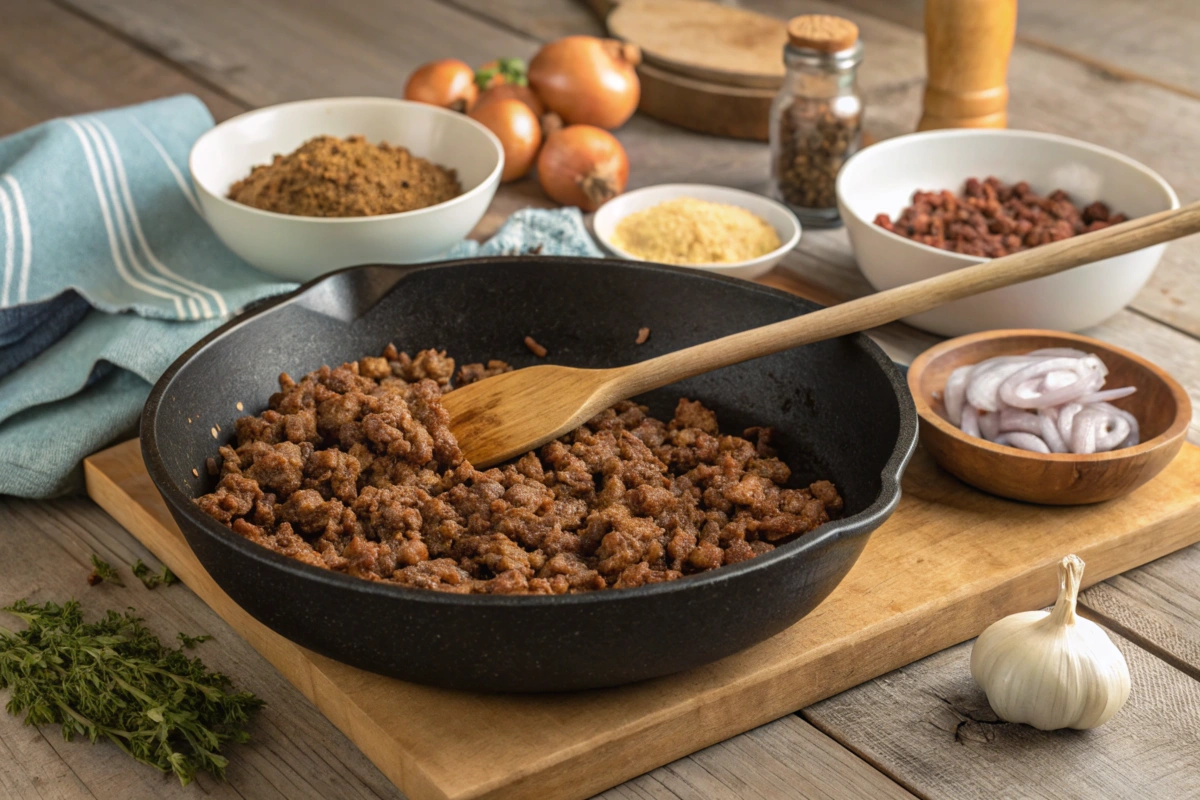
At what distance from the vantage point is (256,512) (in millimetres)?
1462

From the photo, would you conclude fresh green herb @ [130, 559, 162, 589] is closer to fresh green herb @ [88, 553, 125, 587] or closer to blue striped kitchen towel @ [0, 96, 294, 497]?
fresh green herb @ [88, 553, 125, 587]

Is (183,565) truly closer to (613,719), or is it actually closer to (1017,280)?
(613,719)

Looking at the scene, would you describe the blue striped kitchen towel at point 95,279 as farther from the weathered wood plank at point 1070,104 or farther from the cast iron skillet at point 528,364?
the weathered wood plank at point 1070,104

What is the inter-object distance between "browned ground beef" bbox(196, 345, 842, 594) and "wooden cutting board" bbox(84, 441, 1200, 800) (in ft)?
0.38

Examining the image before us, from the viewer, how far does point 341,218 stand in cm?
206

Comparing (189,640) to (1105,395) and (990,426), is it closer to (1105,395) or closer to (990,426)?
(990,426)

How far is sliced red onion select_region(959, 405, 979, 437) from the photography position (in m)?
1.67

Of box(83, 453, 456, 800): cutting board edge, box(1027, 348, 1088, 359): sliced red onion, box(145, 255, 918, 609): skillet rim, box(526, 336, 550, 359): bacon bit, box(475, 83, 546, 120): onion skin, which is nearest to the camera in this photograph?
box(145, 255, 918, 609): skillet rim

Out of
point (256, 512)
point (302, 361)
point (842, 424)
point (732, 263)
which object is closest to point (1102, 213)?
point (732, 263)

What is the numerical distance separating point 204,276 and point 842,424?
4.09 ft

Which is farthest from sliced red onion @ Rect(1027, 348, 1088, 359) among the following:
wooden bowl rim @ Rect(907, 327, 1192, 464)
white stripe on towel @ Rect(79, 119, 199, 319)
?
white stripe on towel @ Rect(79, 119, 199, 319)

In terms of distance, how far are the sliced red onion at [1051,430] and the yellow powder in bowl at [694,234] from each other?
2.38 ft

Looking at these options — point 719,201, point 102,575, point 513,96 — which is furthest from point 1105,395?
point 513,96

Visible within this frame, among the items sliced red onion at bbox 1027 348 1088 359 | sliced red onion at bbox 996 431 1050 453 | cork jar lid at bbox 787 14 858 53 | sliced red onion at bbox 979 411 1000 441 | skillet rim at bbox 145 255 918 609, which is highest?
cork jar lid at bbox 787 14 858 53
